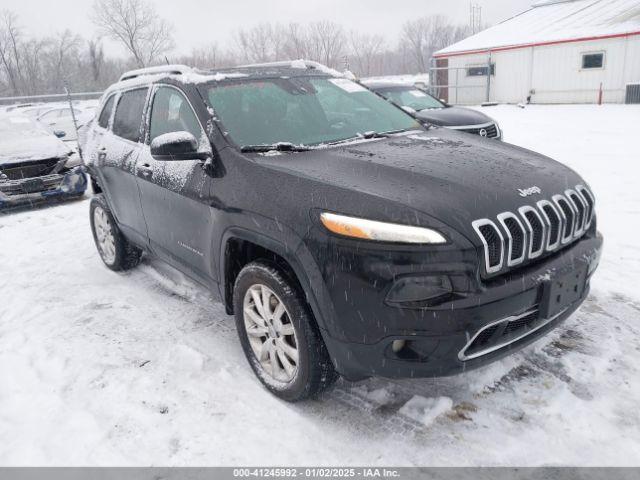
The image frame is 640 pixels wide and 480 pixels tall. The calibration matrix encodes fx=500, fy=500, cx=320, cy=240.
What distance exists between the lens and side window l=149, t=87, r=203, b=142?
129 inches

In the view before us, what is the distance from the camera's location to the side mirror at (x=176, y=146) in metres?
2.91

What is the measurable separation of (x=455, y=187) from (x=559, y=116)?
1580cm

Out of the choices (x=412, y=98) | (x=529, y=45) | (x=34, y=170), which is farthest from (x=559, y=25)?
(x=34, y=170)

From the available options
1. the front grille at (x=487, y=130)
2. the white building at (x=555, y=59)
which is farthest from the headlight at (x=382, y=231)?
the white building at (x=555, y=59)

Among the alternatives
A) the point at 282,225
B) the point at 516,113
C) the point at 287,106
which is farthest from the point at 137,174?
the point at 516,113

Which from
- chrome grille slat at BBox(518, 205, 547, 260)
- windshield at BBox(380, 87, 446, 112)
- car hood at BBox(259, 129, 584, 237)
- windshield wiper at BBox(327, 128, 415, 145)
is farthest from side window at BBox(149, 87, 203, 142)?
windshield at BBox(380, 87, 446, 112)

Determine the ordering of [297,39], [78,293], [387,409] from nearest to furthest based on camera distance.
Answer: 1. [387,409]
2. [78,293]
3. [297,39]

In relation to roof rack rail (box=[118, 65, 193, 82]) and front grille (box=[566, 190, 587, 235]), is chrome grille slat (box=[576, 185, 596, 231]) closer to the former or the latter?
front grille (box=[566, 190, 587, 235])

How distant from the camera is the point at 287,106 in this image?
11.4ft

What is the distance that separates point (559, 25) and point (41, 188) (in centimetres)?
2245

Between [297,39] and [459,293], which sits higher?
[297,39]

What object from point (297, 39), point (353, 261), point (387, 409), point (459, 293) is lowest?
point (387, 409)

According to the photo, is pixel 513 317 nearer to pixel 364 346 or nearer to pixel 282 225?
pixel 364 346

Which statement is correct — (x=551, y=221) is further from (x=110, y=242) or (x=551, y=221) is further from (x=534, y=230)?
(x=110, y=242)
